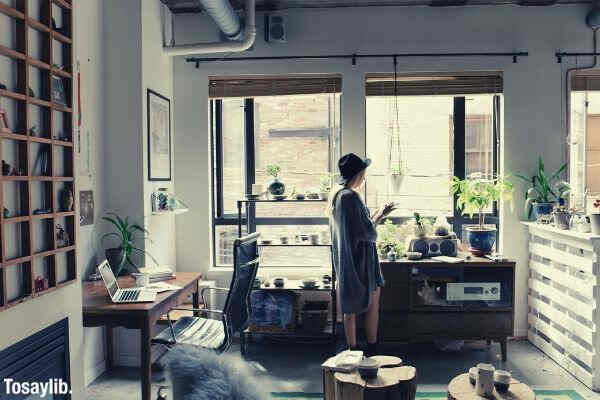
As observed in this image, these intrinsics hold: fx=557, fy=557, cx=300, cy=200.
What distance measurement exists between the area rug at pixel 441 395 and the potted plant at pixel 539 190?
1521 millimetres

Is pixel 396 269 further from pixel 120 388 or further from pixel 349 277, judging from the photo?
pixel 120 388

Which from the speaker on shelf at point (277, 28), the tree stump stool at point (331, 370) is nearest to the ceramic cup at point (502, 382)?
the tree stump stool at point (331, 370)

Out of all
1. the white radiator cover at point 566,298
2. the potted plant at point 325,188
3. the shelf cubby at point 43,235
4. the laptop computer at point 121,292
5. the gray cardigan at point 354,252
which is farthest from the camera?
the potted plant at point 325,188

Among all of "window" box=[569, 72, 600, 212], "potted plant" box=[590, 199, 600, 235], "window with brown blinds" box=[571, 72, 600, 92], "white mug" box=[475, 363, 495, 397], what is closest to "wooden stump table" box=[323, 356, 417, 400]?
"white mug" box=[475, 363, 495, 397]

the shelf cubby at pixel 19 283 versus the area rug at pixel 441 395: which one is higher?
the shelf cubby at pixel 19 283

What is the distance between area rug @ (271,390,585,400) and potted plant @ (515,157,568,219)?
4.99 feet

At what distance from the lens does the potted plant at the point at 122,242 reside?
3.98m

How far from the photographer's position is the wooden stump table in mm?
2668

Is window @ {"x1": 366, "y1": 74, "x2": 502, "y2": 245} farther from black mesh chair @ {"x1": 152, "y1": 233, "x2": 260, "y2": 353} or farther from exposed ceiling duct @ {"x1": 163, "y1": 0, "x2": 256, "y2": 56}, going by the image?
black mesh chair @ {"x1": 152, "y1": 233, "x2": 260, "y2": 353}

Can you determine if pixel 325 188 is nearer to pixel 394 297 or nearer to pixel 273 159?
pixel 273 159

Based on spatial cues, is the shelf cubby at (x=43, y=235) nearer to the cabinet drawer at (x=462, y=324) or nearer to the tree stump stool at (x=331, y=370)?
the tree stump stool at (x=331, y=370)

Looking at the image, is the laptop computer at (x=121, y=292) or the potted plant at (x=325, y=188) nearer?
the laptop computer at (x=121, y=292)

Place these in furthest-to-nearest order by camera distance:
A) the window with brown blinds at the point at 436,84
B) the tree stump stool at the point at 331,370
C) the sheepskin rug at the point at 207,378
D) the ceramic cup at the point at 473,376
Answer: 1. the window with brown blinds at the point at 436,84
2. the tree stump stool at the point at 331,370
3. the ceramic cup at the point at 473,376
4. the sheepskin rug at the point at 207,378

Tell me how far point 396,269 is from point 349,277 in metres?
0.59
